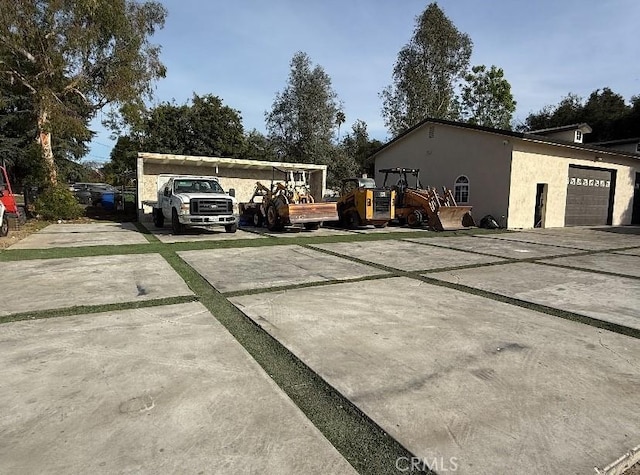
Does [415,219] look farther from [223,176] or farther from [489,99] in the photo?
[489,99]

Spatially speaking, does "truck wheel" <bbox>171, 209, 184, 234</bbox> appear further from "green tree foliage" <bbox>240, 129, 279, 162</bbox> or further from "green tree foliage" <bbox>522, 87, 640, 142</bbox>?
"green tree foliage" <bbox>522, 87, 640, 142</bbox>

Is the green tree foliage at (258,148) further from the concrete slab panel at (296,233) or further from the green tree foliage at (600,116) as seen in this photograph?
the green tree foliage at (600,116)

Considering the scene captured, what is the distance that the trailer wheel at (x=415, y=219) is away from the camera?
51.2ft

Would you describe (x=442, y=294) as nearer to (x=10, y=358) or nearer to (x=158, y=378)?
(x=158, y=378)

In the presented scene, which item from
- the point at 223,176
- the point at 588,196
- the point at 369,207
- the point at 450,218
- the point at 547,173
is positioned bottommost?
the point at 450,218

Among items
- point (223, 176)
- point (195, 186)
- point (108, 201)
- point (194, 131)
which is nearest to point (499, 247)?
point (195, 186)

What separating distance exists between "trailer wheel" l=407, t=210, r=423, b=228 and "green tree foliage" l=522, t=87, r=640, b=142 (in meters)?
32.2

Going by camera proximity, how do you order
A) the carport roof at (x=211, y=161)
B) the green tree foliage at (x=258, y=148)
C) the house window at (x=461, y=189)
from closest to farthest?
the carport roof at (x=211, y=161), the house window at (x=461, y=189), the green tree foliage at (x=258, y=148)

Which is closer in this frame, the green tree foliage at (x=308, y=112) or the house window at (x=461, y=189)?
the house window at (x=461, y=189)

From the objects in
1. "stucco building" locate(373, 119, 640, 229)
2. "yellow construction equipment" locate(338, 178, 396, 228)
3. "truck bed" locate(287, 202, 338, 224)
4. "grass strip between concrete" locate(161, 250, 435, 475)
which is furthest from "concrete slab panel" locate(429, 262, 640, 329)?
"stucco building" locate(373, 119, 640, 229)

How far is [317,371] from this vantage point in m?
3.06

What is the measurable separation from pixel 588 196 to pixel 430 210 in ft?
33.4

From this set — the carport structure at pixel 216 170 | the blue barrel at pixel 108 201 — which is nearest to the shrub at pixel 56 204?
the carport structure at pixel 216 170

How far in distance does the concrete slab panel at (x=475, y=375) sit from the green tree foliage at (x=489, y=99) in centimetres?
3595
